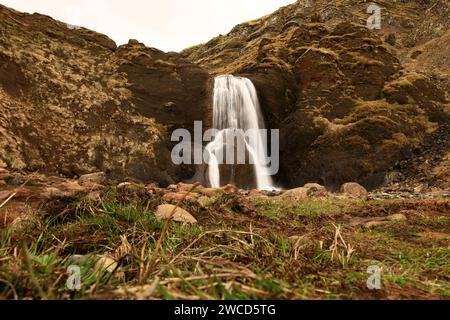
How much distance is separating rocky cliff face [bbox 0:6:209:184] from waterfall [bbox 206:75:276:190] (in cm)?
138

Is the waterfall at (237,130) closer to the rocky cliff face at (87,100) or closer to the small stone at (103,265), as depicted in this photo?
the rocky cliff face at (87,100)

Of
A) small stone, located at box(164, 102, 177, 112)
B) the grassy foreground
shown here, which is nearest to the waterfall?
small stone, located at box(164, 102, 177, 112)

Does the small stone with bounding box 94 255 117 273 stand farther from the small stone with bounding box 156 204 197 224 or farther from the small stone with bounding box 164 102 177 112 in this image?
the small stone with bounding box 164 102 177 112

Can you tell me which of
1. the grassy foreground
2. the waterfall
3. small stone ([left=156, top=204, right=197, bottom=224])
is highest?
the waterfall

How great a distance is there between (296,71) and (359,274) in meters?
25.3

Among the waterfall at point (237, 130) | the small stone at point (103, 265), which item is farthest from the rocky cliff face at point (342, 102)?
the small stone at point (103, 265)

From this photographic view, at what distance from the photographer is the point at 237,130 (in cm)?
2214

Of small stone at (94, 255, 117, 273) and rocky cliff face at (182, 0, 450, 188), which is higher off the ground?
rocky cliff face at (182, 0, 450, 188)

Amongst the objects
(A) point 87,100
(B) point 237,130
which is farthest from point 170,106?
(A) point 87,100

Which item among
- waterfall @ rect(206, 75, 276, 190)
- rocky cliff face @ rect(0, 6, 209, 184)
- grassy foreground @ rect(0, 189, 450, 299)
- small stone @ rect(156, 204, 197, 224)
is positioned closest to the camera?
grassy foreground @ rect(0, 189, 450, 299)

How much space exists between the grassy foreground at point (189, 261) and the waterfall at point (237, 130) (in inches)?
597

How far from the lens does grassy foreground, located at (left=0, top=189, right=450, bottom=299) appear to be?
4.78 feet

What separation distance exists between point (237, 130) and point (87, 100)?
8.49m

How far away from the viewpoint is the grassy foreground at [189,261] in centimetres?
146
